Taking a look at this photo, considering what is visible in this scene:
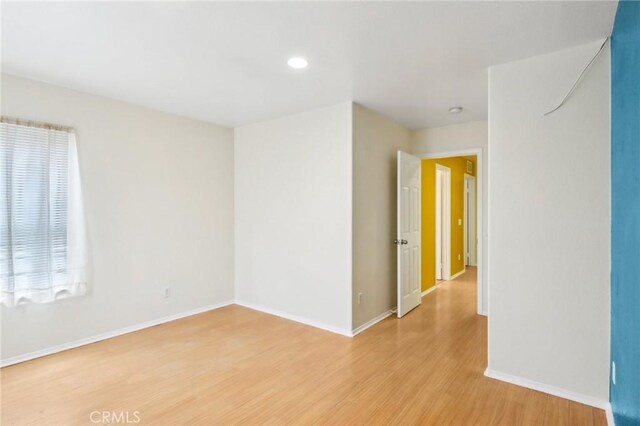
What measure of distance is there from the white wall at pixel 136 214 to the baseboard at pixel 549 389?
3.36 m

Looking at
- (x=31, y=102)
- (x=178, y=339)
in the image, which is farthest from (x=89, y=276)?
(x=31, y=102)

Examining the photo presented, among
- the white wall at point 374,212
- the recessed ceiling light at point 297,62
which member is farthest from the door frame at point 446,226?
the recessed ceiling light at point 297,62

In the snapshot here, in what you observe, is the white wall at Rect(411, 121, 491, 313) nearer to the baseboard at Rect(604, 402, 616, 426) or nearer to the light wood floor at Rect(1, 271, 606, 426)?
the light wood floor at Rect(1, 271, 606, 426)

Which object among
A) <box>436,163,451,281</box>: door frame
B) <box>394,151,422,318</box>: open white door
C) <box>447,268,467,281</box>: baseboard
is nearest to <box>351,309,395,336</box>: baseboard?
<box>394,151,422,318</box>: open white door

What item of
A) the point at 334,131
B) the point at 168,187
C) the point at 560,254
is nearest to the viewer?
the point at 560,254

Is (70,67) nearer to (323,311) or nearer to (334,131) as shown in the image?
(334,131)

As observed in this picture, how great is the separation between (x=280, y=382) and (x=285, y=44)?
8.07ft

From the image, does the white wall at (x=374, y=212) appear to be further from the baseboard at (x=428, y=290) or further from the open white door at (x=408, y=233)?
the baseboard at (x=428, y=290)

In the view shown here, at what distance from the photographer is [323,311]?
3717mm

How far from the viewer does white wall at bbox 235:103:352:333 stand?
357 centimetres

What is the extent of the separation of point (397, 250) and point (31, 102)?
12.9ft

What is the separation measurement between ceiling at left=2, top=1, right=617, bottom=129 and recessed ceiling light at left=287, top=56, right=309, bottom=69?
47 mm
